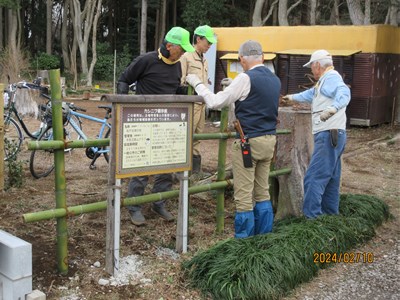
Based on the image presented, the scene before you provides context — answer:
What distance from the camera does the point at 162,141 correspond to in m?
3.86

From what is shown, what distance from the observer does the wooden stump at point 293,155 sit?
16.8ft

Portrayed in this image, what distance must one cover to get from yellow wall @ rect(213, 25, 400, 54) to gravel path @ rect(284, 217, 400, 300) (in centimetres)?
881

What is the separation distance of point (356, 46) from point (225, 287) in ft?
A: 34.3

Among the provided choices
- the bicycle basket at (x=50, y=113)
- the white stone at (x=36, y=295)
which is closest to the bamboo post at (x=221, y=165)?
the white stone at (x=36, y=295)

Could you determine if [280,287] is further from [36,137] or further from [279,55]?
[279,55]

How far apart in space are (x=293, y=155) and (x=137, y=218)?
1687 millimetres

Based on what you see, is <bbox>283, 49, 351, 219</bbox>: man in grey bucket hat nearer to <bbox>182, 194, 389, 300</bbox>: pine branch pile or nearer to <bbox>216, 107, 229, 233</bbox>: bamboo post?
<bbox>182, 194, 389, 300</bbox>: pine branch pile

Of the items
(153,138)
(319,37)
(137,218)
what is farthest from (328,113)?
(319,37)

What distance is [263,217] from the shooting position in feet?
14.3

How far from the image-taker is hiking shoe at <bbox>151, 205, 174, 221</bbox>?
493 centimetres

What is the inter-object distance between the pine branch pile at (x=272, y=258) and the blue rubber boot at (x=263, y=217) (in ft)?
0.36

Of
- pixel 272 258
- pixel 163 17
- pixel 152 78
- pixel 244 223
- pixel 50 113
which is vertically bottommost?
pixel 272 258

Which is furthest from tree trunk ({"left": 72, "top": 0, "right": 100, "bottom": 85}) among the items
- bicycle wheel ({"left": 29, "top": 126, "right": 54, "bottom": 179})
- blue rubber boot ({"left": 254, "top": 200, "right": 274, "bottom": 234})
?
blue rubber boot ({"left": 254, "top": 200, "right": 274, "bottom": 234})

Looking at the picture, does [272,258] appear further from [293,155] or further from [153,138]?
[293,155]
